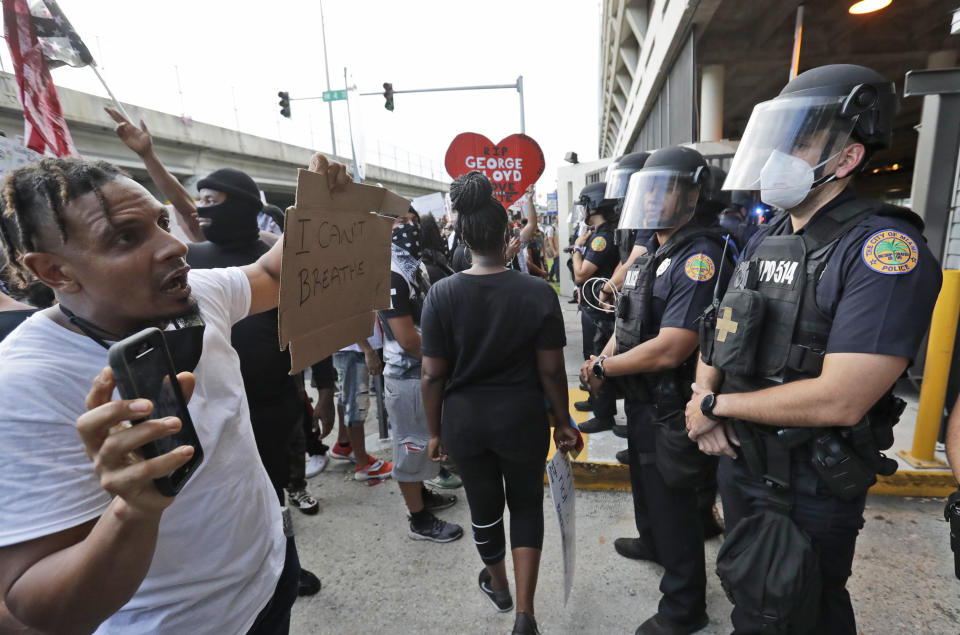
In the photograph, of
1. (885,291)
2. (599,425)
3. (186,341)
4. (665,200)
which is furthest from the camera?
(599,425)

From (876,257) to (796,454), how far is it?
640mm

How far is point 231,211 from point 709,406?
2.24 meters

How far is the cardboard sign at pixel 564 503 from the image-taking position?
2051mm

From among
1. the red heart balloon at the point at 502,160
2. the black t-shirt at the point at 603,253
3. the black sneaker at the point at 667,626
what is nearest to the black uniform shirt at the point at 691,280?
the black sneaker at the point at 667,626

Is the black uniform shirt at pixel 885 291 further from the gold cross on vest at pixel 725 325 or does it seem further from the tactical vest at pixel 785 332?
the gold cross on vest at pixel 725 325

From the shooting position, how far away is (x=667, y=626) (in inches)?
84.7

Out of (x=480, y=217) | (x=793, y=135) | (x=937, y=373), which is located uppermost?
(x=793, y=135)

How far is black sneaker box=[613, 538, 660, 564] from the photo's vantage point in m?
2.67

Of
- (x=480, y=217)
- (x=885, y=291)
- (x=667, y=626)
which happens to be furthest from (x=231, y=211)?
(x=667, y=626)

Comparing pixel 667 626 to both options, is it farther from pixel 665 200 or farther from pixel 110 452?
pixel 110 452

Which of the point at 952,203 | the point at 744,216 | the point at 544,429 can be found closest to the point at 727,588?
the point at 544,429

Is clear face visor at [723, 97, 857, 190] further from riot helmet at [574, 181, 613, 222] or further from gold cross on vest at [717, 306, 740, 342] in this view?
riot helmet at [574, 181, 613, 222]

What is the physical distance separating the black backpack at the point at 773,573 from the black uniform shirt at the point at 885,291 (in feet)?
1.97

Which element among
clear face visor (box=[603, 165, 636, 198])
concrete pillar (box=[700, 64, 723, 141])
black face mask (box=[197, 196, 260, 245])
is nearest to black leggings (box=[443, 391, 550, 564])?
black face mask (box=[197, 196, 260, 245])
